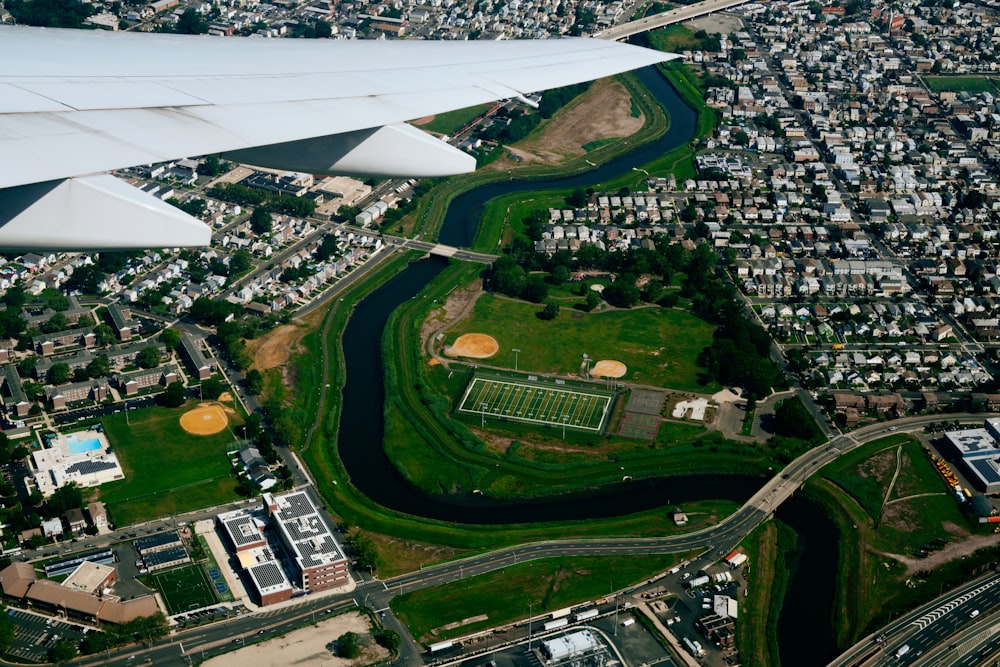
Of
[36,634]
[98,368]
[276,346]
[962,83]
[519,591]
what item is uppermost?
[962,83]

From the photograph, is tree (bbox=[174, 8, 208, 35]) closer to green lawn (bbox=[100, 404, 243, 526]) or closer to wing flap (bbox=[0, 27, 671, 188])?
green lawn (bbox=[100, 404, 243, 526])

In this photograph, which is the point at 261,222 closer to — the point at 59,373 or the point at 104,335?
the point at 104,335

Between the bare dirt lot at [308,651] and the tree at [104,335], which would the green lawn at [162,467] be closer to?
the tree at [104,335]

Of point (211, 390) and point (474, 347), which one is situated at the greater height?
point (474, 347)

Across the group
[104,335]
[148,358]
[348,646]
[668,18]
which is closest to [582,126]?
[668,18]

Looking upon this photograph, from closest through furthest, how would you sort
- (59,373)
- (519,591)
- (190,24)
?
(519,591)
(59,373)
(190,24)

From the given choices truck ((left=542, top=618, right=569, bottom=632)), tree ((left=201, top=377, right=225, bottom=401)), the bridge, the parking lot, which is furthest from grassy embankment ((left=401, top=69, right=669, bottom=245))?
the parking lot
